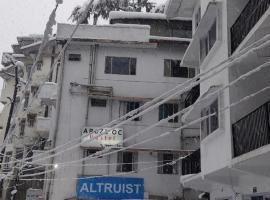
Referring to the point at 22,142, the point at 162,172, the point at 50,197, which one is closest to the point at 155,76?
the point at 162,172

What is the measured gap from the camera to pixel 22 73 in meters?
42.6

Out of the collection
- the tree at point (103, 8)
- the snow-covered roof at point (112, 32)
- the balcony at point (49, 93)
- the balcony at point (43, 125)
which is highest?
the tree at point (103, 8)

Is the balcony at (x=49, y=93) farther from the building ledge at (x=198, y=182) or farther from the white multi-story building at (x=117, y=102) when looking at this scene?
the building ledge at (x=198, y=182)

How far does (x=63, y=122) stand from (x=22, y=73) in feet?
63.4

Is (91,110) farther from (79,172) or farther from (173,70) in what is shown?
(173,70)

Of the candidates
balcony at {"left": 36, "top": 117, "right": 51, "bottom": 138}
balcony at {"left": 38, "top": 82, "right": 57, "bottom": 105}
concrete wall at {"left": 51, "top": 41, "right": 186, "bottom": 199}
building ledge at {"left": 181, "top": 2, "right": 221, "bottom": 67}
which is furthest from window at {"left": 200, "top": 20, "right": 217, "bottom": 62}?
balcony at {"left": 36, "top": 117, "right": 51, "bottom": 138}

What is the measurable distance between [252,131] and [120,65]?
17.1 metres

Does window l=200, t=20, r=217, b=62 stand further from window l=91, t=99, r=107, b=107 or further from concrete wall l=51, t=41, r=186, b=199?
window l=91, t=99, r=107, b=107

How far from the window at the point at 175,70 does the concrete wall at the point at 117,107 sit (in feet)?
1.09

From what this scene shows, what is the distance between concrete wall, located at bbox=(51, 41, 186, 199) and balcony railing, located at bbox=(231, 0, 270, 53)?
13.3 metres

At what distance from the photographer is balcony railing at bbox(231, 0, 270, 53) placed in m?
10.4

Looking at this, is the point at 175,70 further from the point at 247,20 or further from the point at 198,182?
the point at 247,20

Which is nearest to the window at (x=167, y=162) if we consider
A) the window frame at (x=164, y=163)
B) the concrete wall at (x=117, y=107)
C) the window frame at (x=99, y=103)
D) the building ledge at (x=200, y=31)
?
the window frame at (x=164, y=163)

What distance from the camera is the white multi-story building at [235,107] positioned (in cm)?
992
